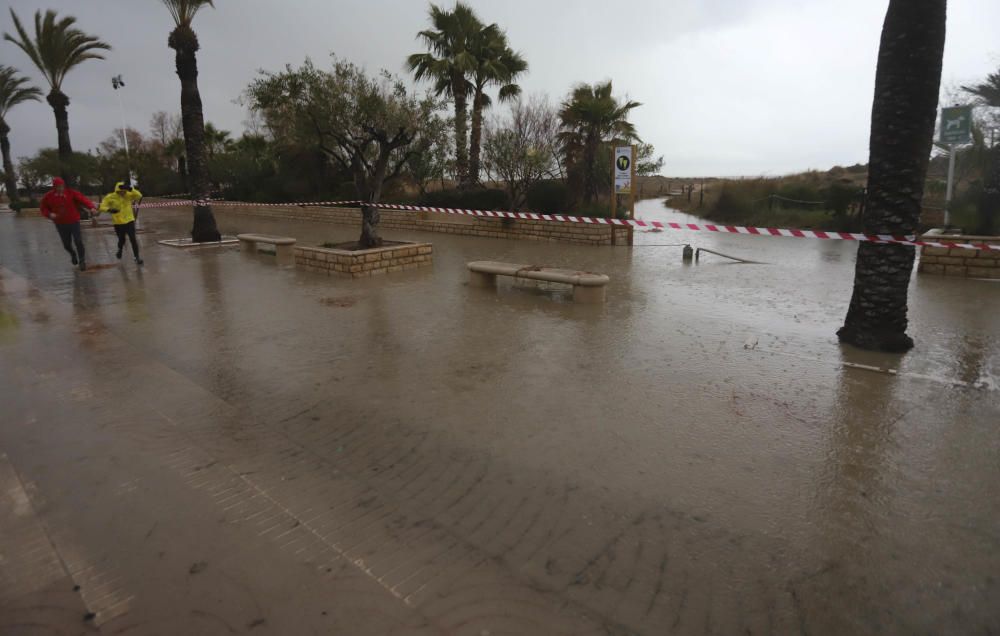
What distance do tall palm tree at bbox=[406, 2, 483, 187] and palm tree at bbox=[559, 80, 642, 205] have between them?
11.6 ft

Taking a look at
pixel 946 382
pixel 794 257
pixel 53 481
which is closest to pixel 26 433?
pixel 53 481

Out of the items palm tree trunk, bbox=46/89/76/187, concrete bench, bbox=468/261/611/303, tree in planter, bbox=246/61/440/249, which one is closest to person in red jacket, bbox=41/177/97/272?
tree in planter, bbox=246/61/440/249

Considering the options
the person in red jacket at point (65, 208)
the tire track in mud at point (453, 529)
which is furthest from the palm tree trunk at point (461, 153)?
the tire track in mud at point (453, 529)

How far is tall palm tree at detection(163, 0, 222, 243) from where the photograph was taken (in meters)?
14.9

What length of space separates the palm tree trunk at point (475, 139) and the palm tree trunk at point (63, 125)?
18.9 metres

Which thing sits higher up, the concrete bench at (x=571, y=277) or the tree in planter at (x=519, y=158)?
the tree in planter at (x=519, y=158)

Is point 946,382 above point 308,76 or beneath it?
beneath

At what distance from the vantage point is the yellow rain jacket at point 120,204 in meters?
11.4

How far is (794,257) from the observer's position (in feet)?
39.8

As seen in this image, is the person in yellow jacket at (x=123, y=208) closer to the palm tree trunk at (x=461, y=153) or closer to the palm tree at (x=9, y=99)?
the palm tree trunk at (x=461, y=153)

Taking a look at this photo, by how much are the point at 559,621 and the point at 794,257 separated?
11.7 m

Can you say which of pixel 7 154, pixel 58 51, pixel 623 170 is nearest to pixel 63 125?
pixel 58 51

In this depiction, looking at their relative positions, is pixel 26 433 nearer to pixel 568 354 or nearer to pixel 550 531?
pixel 550 531

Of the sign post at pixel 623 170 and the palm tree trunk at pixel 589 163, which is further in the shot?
the palm tree trunk at pixel 589 163
